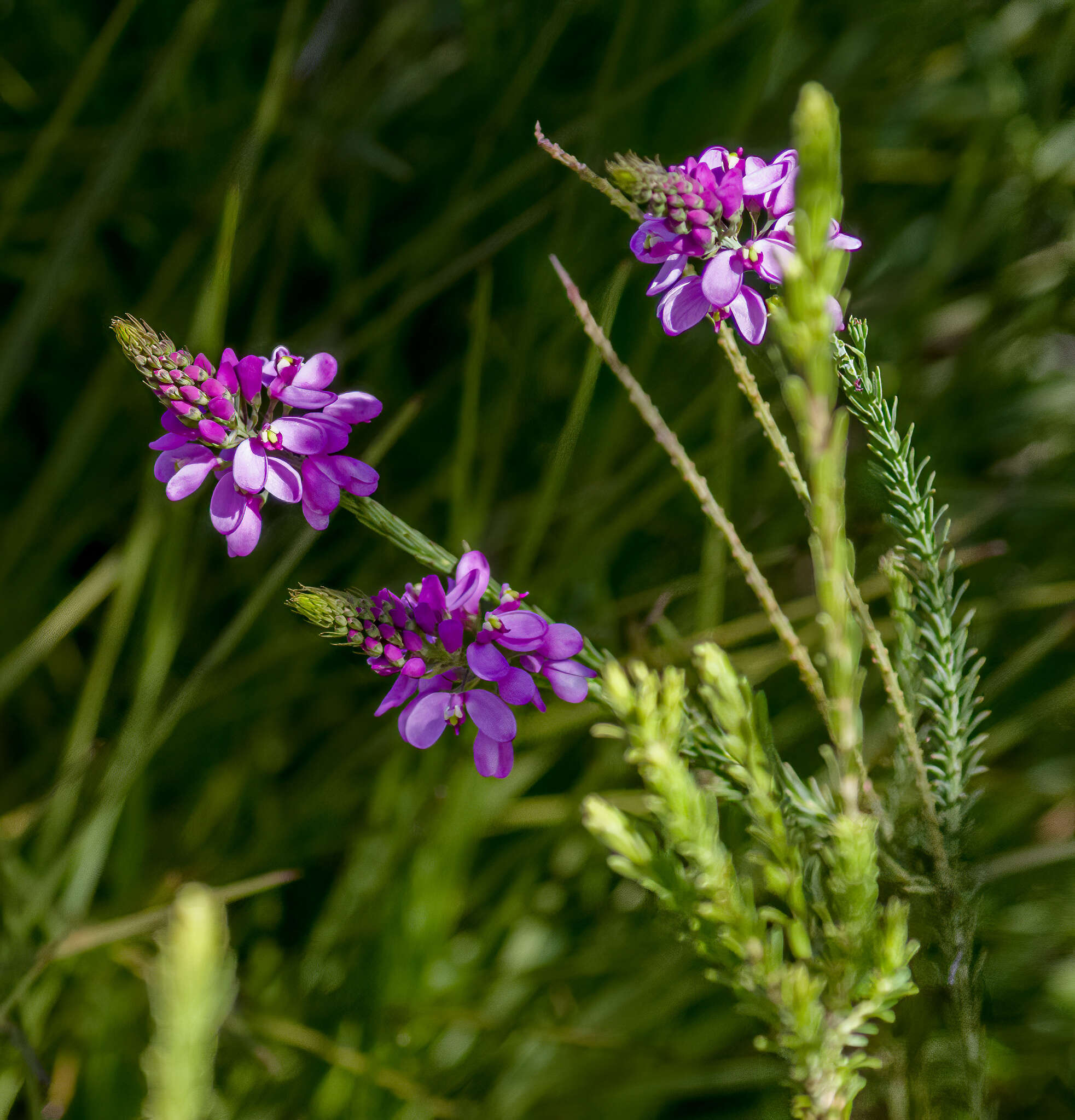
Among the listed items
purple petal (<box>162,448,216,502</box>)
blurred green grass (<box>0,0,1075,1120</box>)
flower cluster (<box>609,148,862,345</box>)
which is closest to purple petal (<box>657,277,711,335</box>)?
flower cluster (<box>609,148,862,345</box>)

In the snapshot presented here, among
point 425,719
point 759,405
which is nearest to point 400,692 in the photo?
point 425,719

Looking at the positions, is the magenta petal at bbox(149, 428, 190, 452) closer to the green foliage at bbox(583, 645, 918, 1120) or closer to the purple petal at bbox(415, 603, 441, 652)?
the purple petal at bbox(415, 603, 441, 652)

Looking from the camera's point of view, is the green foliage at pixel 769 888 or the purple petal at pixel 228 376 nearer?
the green foliage at pixel 769 888

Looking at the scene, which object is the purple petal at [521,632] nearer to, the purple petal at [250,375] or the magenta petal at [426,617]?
the magenta petal at [426,617]

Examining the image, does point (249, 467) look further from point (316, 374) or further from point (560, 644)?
point (560, 644)

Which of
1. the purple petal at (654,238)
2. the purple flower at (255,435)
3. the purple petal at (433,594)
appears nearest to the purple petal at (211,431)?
the purple flower at (255,435)

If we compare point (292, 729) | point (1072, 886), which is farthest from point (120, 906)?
point (1072, 886)
